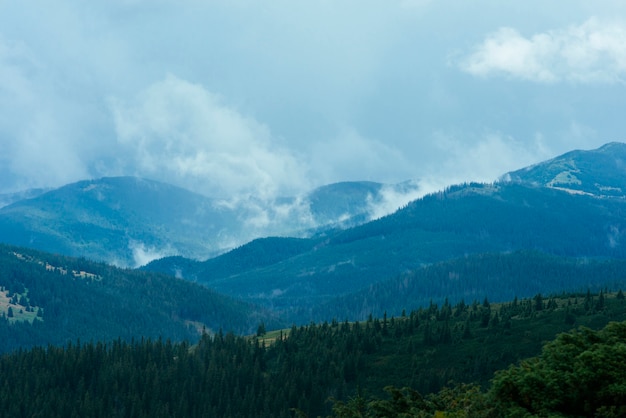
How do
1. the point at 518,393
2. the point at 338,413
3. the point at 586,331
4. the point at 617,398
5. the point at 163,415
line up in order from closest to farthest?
the point at 617,398 → the point at 518,393 → the point at 586,331 → the point at 338,413 → the point at 163,415

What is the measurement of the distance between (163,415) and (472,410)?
4565 inches

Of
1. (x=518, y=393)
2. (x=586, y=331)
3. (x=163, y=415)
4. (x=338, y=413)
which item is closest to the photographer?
(x=518, y=393)

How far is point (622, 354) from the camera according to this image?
90.8m

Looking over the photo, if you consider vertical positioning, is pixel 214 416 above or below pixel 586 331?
below

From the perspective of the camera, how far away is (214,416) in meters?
198

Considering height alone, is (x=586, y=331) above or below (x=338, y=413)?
above

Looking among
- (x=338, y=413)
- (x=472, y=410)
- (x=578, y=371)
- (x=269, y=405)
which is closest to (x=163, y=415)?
(x=269, y=405)

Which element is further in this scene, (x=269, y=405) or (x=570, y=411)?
(x=269, y=405)

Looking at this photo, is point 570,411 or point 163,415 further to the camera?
point 163,415

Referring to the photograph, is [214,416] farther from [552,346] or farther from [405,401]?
[552,346]

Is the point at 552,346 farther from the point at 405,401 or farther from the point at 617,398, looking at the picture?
the point at 405,401

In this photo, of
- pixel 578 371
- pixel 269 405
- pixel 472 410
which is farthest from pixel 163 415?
pixel 578 371

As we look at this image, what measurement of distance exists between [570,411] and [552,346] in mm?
11444

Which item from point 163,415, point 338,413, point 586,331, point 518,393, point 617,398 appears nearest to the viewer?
point 617,398
